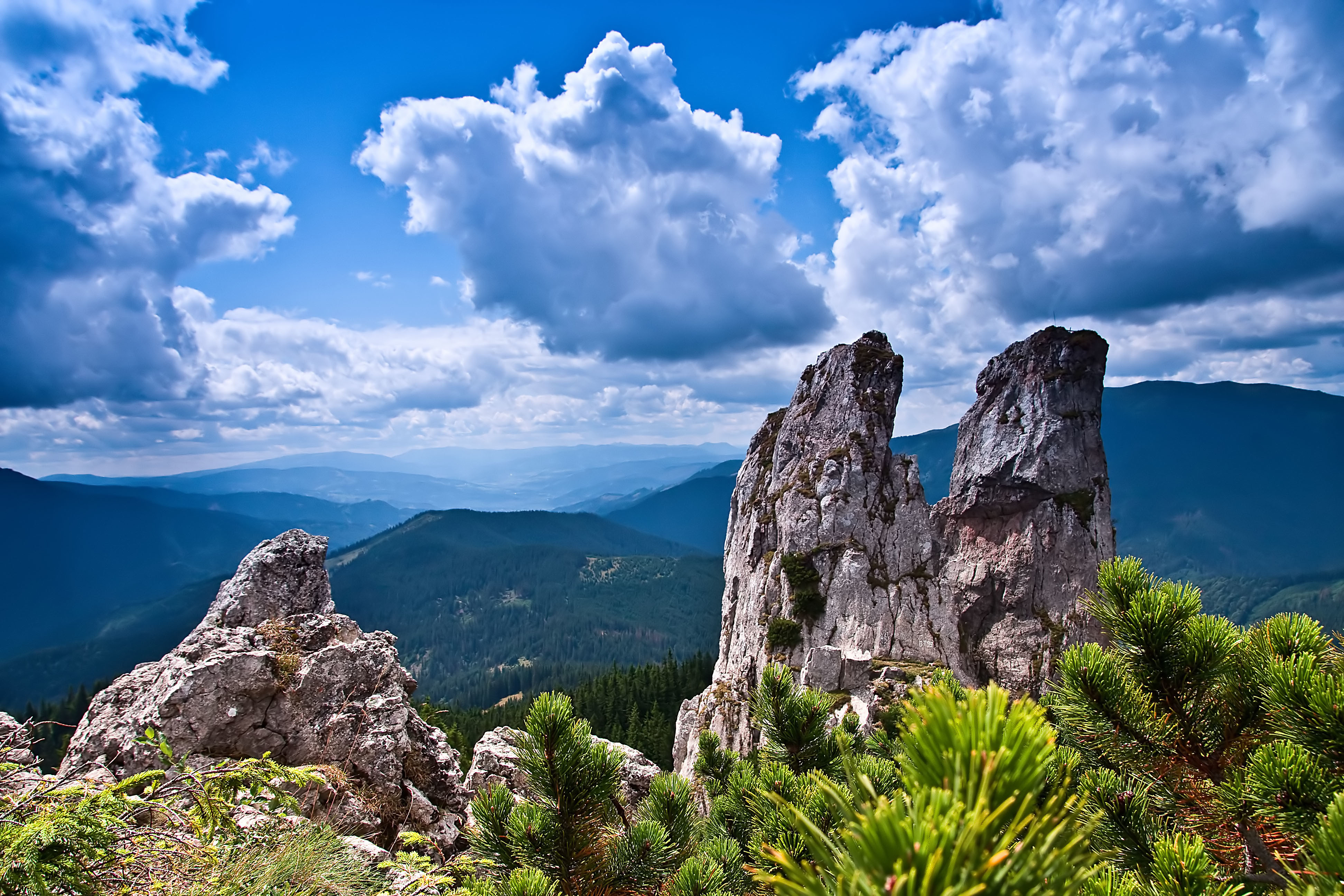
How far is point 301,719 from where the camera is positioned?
11.4 meters

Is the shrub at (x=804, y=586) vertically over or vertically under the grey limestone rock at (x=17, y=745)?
under

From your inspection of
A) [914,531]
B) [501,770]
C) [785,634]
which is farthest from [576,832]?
[914,531]

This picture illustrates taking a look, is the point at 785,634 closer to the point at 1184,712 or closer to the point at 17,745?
the point at 1184,712

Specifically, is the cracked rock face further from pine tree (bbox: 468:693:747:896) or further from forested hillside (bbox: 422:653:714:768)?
forested hillside (bbox: 422:653:714:768)

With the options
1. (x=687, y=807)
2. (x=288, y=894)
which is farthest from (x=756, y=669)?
(x=288, y=894)

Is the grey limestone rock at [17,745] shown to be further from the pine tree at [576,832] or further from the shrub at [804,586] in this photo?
the shrub at [804,586]

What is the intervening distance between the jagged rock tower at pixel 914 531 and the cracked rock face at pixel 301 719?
24.8 metres

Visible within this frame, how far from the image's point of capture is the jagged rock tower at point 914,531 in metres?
37.6

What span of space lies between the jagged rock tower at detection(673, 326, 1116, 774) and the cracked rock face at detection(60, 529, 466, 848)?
81.5ft

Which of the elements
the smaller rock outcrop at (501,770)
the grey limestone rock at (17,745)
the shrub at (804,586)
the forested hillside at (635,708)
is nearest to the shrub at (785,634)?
the shrub at (804,586)

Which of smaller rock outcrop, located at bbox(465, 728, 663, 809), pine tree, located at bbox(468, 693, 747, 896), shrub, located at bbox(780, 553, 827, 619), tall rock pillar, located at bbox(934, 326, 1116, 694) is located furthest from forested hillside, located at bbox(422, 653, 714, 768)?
pine tree, located at bbox(468, 693, 747, 896)

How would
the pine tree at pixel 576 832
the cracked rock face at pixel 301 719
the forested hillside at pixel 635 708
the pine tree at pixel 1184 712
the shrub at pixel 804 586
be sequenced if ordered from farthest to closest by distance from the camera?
the forested hillside at pixel 635 708, the shrub at pixel 804 586, the cracked rock face at pixel 301 719, the pine tree at pixel 576 832, the pine tree at pixel 1184 712

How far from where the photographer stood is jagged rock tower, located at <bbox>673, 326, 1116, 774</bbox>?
1480 inches

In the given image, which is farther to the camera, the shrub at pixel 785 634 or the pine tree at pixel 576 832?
the shrub at pixel 785 634
